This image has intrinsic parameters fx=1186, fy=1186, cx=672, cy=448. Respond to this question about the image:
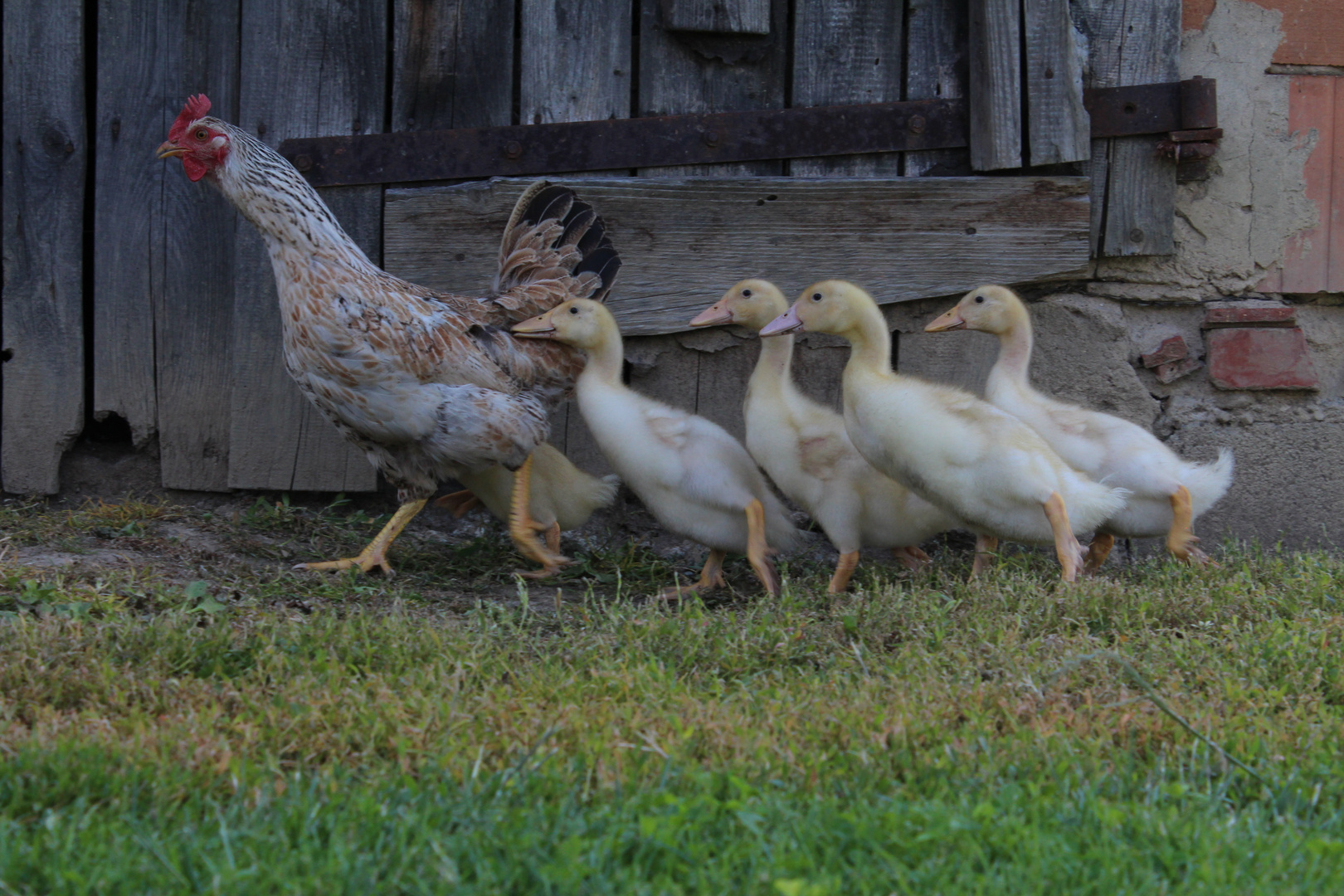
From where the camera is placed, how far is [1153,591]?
3732 millimetres

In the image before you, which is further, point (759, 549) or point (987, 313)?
point (987, 313)

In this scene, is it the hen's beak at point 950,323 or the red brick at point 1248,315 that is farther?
the red brick at point 1248,315

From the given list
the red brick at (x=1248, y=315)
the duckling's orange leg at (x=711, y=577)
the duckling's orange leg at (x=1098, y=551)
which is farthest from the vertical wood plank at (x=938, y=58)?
the duckling's orange leg at (x=711, y=577)

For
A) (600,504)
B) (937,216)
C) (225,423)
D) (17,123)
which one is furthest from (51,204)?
(937,216)

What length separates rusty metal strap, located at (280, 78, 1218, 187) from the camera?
4.89 m

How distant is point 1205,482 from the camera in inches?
170

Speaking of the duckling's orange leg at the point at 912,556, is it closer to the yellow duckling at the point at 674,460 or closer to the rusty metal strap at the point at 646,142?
the yellow duckling at the point at 674,460

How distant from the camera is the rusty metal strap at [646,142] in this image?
4.89m

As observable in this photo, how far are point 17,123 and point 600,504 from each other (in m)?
2.89

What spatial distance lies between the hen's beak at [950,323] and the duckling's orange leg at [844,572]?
94cm

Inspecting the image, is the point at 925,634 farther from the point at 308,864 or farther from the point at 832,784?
the point at 308,864

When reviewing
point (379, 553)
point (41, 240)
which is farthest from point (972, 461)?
point (41, 240)

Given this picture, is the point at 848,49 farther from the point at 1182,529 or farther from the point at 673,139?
the point at 1182,529

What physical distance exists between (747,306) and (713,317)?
5.3 inches
